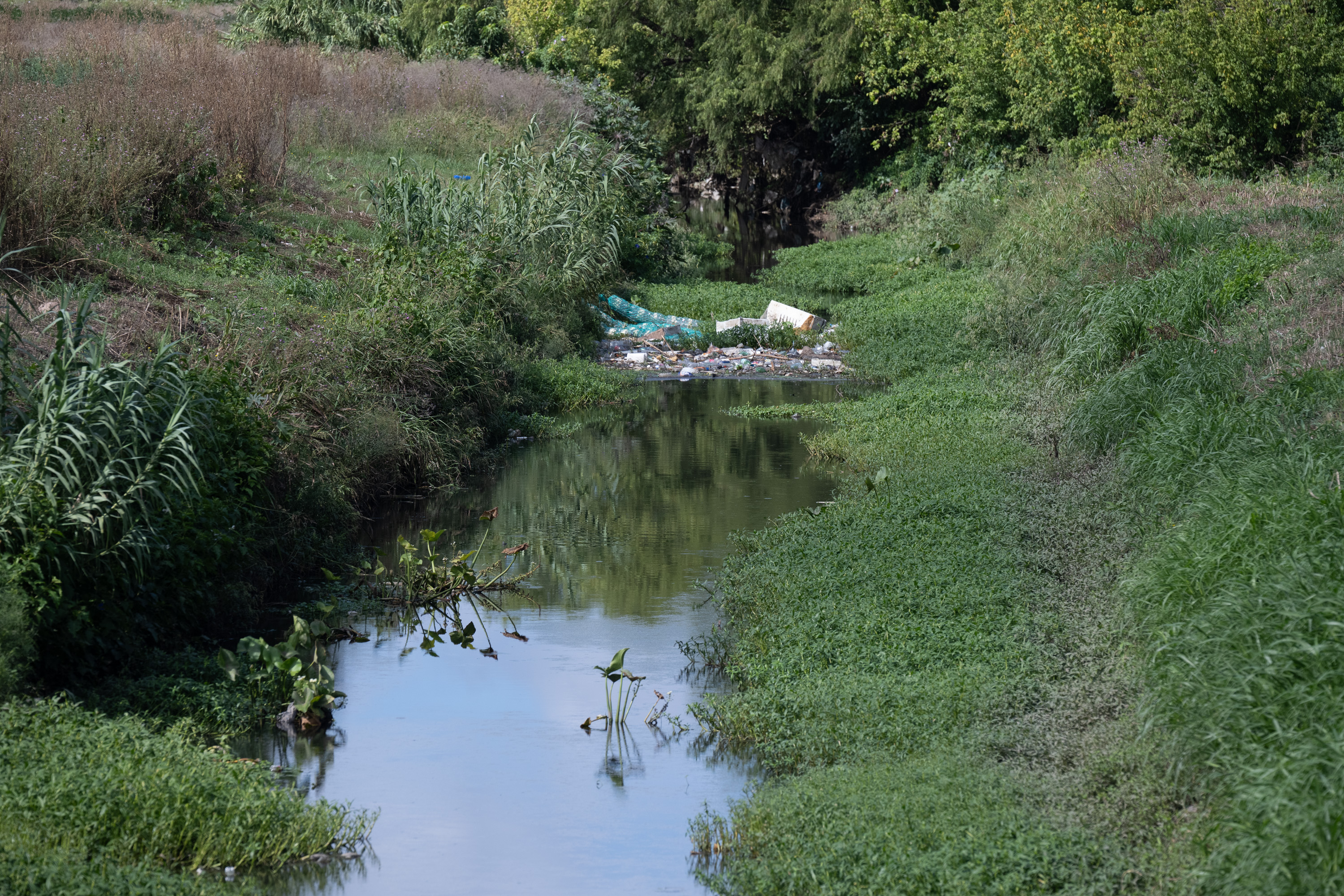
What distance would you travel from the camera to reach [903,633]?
708 cm

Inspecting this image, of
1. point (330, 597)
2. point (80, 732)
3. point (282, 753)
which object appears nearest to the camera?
point (80, 732)

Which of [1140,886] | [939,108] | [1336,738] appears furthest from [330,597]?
[939,108]

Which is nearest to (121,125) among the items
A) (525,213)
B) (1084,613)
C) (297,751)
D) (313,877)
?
(525,213)

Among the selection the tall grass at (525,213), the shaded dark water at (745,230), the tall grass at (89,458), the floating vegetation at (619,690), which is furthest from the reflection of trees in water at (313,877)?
the shaded dark water at (745,230)

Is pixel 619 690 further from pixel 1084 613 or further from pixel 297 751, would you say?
pixel 1084 613

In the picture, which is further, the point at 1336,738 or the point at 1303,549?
the point at 1303,549

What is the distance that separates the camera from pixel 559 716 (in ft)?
24.0

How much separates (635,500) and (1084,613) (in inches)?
215

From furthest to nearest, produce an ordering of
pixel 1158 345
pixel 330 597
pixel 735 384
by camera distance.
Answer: pixel 735 384 < pixel 1158 345 < pixel 330 597

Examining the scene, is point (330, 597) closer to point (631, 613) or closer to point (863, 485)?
point (631, 613)

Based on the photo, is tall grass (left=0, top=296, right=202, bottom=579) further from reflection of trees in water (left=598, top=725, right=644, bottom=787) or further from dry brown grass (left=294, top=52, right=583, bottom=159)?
dry brown grass (left=294, top=52, right=583, bottom=159)

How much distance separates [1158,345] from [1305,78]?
38.8 ft

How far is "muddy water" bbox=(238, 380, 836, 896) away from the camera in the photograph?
5691 mm

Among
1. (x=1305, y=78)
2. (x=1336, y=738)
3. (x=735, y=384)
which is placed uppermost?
(x=1305, y=78)
